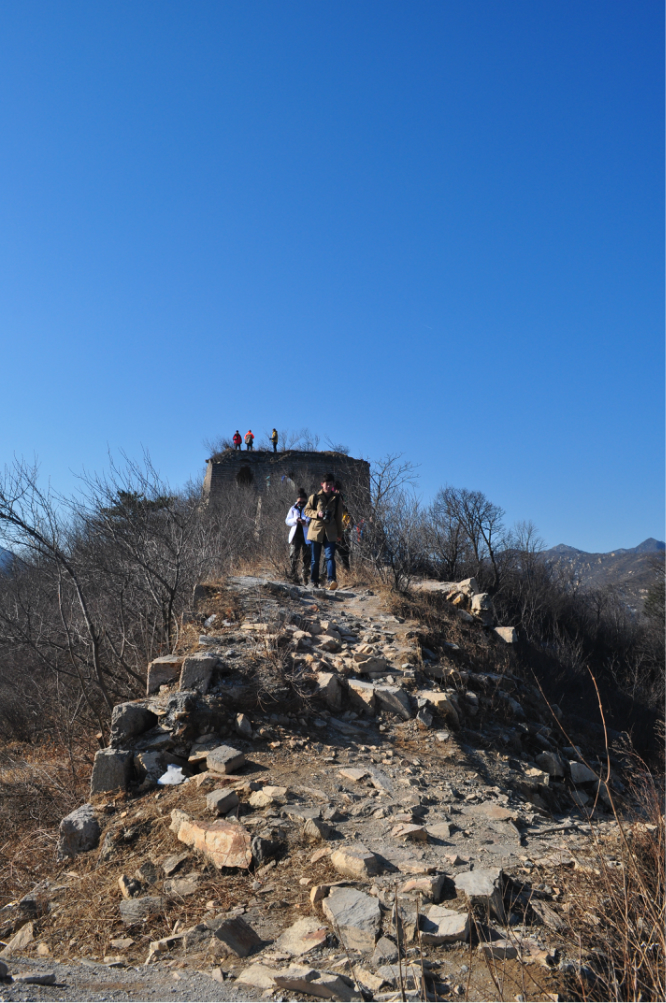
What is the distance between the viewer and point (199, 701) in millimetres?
5742

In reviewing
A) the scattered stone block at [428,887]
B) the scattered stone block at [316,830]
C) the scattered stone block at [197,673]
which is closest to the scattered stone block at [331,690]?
the scattered stone block at [197,673]

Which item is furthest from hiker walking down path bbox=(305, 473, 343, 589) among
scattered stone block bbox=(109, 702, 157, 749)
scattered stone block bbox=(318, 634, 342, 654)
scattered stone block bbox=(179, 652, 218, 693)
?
scattered stone block bbox=(109, 702, 157, 749)

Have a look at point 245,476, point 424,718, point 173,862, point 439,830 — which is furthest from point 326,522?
point 245,476

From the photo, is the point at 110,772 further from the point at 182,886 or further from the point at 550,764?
the point at 550,764

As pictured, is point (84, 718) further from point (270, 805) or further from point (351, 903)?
point (351, 903)

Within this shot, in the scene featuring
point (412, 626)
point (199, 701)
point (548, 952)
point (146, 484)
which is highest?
point (146, 484)

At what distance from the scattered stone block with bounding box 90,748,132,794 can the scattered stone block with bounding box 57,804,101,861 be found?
392 mm

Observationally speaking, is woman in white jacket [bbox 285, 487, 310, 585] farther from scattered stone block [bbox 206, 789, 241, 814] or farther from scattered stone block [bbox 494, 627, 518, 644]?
scattered stone block [bbox 206, 789, 241, 814]

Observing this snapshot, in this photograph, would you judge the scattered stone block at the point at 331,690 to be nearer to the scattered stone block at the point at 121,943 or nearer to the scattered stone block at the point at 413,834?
the scattered stone block at the point at 413,834

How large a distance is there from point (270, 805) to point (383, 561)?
754 centimetres

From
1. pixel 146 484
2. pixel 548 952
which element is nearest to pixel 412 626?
pixel 146 484

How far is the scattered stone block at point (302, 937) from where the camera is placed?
10.2ft

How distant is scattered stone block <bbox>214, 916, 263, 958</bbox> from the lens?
3.13 meters

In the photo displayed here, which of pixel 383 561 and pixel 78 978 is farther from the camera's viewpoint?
pixel 383 561
